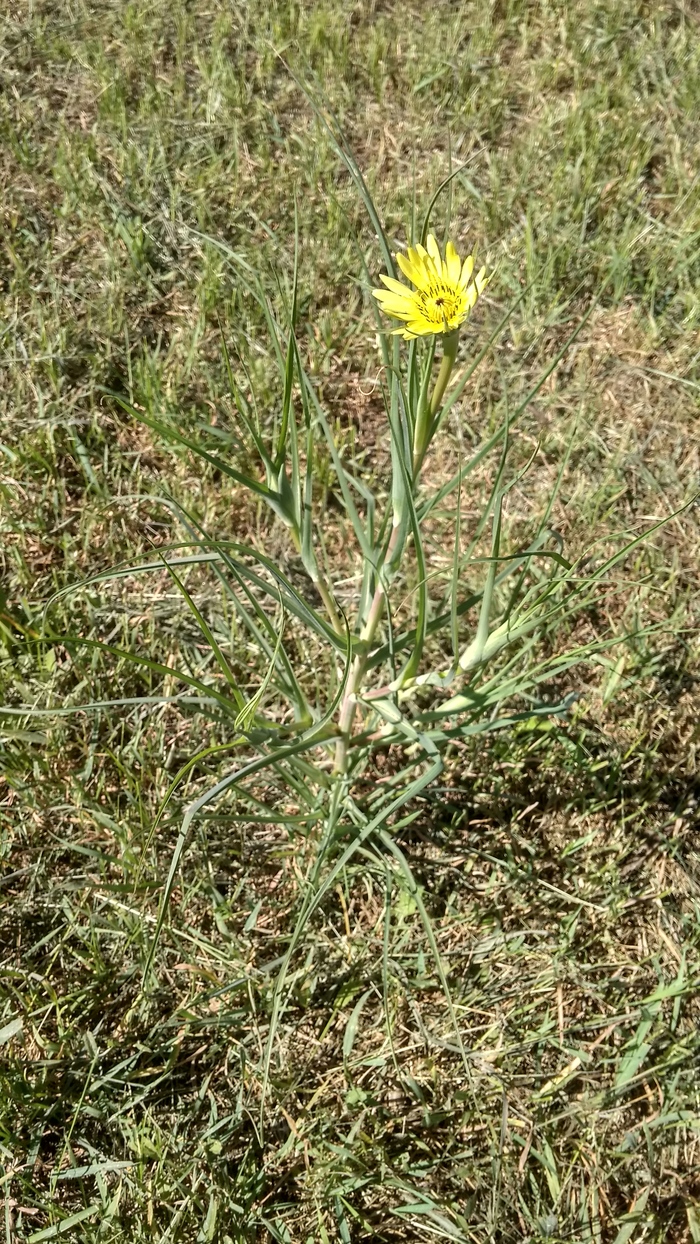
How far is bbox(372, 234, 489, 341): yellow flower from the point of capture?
2.81 feet

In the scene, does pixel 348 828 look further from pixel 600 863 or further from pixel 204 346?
pixel 204 346

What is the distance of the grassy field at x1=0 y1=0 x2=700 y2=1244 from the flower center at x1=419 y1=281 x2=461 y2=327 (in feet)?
0.55

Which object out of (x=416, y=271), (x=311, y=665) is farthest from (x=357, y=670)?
(x=416, y=271)

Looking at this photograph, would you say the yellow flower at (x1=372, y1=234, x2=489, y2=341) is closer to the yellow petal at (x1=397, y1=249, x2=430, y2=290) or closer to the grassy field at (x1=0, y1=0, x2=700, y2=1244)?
the yellow petal at (x1=397, y1=249, x2=430, y2=290)

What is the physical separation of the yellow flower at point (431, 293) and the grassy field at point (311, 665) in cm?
13

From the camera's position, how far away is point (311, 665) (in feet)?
5.08

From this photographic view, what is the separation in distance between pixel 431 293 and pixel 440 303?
48 mm

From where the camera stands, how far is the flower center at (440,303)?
2.81 feet

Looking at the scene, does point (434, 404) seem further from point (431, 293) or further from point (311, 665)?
point (311, 665)

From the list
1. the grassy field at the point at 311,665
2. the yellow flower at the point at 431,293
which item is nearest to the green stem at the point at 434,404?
the yellow flower at the point at 431,293

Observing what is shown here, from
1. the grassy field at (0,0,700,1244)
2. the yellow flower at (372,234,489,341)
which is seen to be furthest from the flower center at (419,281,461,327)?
the grassy field at (0,0,700,1244)

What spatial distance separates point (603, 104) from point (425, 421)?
176 cm

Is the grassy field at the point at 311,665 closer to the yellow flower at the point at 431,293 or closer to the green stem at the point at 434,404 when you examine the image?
the yellow flower at the point at 431,293

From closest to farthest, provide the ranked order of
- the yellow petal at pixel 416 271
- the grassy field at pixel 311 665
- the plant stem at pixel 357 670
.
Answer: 1. the yellow petal at pixel 416 271
2. the plant stem at pixel 357 670
3. the grassy field at pixel 311 665
